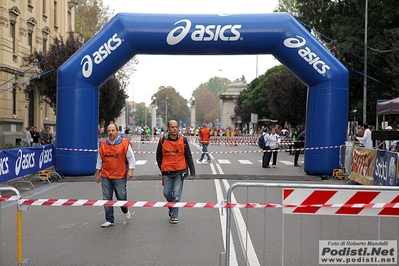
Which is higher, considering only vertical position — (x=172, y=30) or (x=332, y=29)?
(x=332, y=29)

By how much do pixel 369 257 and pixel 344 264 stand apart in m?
0.27

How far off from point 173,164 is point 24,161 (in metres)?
6.00

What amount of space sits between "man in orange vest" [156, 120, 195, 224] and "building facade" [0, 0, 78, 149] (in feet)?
58.6

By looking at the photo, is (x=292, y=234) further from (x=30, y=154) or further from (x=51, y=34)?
(x=51, y=34)

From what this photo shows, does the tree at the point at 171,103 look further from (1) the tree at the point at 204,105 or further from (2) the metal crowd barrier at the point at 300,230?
(2) the metal crowd barrier at the point at 300,230

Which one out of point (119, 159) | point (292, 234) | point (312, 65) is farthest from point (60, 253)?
point (312, 65)

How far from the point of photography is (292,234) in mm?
8172

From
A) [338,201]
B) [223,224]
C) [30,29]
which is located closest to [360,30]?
[30,29]

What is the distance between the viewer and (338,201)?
591 centimetres

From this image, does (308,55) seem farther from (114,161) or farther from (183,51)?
Result: (114,161)

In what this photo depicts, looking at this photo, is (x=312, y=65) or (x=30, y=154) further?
(x=312, y=65)

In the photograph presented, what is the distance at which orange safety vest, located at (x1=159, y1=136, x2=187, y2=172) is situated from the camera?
9.21 meters

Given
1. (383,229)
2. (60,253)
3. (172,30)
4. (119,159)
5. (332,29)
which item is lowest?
(60,253)

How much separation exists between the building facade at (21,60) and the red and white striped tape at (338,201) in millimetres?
21677
